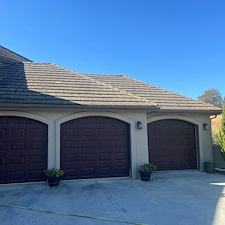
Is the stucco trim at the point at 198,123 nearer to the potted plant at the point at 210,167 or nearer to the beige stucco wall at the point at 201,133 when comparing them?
the beige stucco wall at the point at 201,133

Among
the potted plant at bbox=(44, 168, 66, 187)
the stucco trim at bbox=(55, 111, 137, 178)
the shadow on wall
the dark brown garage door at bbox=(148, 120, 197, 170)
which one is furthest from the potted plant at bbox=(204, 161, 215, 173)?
the potted plant at bbox=(44, 168, 66, 187)

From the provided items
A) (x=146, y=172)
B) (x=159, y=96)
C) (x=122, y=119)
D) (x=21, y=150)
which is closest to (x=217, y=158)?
(x=159, y=96)

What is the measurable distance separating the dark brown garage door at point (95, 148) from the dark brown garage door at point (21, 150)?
0.91 meters

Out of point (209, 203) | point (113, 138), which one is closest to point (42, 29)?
point (113, 138)

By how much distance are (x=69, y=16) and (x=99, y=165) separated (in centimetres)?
910

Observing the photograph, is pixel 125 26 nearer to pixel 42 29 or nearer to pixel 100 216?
pixel 42 29

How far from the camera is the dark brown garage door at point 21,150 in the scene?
6.83 meters

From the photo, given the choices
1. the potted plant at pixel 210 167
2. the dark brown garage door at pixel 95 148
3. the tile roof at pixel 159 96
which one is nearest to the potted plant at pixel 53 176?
the dark brown garage door at pixel 95 148

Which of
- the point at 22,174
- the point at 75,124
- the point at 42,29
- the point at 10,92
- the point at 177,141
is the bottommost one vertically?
the point at 22,174

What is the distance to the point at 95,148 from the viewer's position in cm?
Result: 770

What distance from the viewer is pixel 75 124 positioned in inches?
302

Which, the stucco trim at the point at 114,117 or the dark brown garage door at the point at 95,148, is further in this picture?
the dark brown garage door at the point at 95,148

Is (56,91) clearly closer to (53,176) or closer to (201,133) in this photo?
(53,176)

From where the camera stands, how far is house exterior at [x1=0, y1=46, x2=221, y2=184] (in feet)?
22.9
